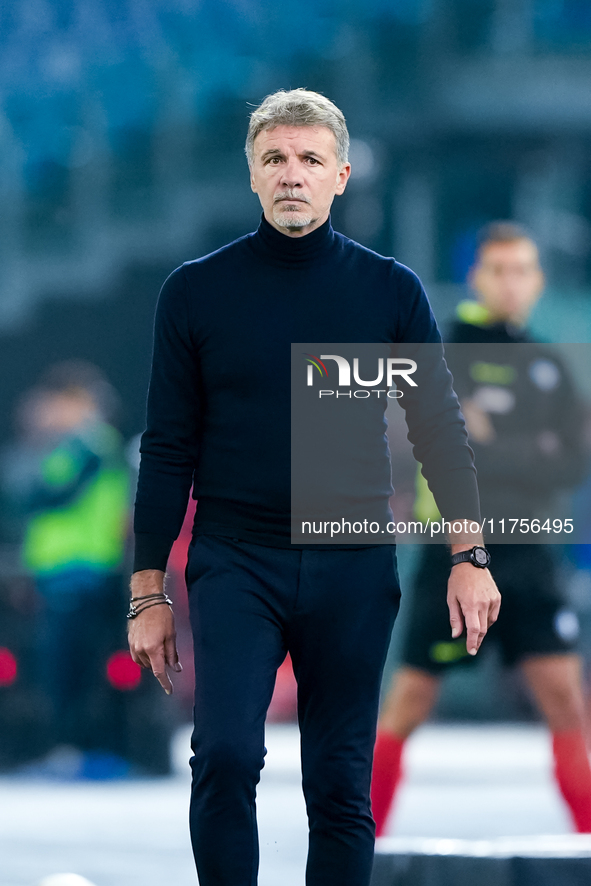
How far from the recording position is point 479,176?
2.87 m

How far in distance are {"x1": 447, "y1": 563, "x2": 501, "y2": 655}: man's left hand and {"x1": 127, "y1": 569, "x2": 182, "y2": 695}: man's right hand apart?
466mm

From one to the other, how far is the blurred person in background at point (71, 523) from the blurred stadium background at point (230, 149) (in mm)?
54

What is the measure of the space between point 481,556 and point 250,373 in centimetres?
49

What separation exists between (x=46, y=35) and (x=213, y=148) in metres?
0.51

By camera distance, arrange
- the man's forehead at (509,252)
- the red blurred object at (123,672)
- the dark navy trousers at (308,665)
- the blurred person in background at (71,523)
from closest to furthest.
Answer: the dark navy trousers at (308,665) → the man's forehead at (509,252) → the blurred person in background at (71,523) → the red blurred object at (123,672)

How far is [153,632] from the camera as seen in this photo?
6.17 feet

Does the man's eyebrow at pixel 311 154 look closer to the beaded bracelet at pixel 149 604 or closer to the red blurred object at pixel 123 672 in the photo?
the beaded bracelet at pixel 149 604

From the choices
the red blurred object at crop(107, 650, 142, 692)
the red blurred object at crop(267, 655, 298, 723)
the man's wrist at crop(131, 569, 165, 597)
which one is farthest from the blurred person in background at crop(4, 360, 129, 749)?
the man's wrist at crop(131, 569, 165, 597)

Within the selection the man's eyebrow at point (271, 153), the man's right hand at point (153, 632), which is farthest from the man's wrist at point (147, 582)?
the man's eyebrow at point (271, 153)

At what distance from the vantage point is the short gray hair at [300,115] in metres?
1.90

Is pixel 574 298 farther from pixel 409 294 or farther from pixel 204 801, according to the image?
pixel 204 801

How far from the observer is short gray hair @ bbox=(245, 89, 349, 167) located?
6.22 feet

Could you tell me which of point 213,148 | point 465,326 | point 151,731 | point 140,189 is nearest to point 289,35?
point 213,148

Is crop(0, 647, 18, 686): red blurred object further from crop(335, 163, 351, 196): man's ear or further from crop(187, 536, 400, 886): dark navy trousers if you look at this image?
crop(335, 163, 351, 196): man's ear
